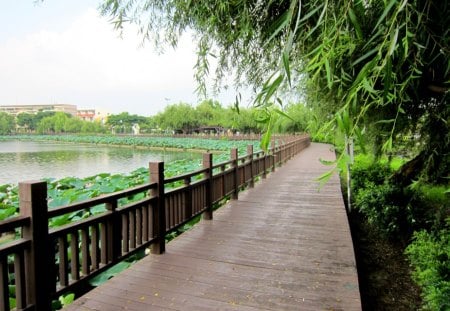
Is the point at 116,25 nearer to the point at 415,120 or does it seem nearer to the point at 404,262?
the point at 415,120

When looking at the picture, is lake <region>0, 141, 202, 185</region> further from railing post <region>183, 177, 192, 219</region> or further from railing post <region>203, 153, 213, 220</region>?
railing post <region>183, 177, 192, 219</region>

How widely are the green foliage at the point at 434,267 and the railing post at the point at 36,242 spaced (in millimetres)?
2854

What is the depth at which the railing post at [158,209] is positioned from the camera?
324 cm

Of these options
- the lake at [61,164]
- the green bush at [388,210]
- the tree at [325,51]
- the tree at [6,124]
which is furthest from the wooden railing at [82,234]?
the tree at [6,124]

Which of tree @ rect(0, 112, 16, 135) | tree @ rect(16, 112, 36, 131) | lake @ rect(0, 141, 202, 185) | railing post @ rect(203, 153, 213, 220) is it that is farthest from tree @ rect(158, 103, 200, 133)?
railing post @ rect(203, 153, 213, 220)

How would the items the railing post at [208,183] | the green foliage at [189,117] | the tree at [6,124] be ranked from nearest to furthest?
the railing post at [208,183] < the green foliage at [189,117] < the tree at [6,124]

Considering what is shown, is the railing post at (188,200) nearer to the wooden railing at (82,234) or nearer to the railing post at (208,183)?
the wooden railing at (82,234)

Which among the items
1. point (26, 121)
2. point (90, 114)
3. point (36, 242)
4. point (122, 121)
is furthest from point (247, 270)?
point (90, 114)

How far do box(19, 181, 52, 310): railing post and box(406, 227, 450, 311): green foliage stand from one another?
2.85 meters

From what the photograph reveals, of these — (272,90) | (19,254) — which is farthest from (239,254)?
(272,90)

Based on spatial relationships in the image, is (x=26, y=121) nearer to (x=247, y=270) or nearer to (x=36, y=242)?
(x=247, y=270)

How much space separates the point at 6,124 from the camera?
63.0 meters

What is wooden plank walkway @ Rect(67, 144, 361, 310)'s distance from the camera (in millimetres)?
2393

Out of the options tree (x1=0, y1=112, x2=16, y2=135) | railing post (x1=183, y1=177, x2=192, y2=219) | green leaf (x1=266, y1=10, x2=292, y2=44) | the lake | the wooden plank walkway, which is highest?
tree (x1=0, y1=112, x2=16, y2=135)
